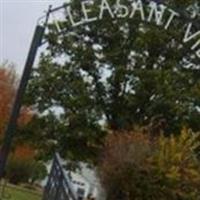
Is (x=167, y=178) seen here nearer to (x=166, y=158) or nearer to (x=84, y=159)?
(x=166, y=158)

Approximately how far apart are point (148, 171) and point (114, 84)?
39.5 feet

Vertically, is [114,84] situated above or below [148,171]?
above

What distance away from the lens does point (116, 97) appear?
118 feet

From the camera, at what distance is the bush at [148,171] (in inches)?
955

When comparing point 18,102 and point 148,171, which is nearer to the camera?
point 18,102

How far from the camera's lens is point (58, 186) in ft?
33.2

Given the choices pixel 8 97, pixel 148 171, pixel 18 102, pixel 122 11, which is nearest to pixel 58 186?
pixel 18 102

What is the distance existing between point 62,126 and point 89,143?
151cm

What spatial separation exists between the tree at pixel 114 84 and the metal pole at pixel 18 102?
18905 mm

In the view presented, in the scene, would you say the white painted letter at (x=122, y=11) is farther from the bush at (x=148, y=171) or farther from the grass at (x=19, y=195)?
the grass at (x=19, y=195)

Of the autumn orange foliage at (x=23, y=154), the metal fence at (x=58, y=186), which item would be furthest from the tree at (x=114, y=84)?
the metal fence at (x=58, y=186)

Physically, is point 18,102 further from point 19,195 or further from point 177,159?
point 19,195

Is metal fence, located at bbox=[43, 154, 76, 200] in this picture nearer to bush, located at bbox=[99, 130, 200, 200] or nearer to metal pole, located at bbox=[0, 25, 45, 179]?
metal pole, located at bbox=[0, 25, 45, 179]

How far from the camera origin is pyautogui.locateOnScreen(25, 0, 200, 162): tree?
3362 centimetres
